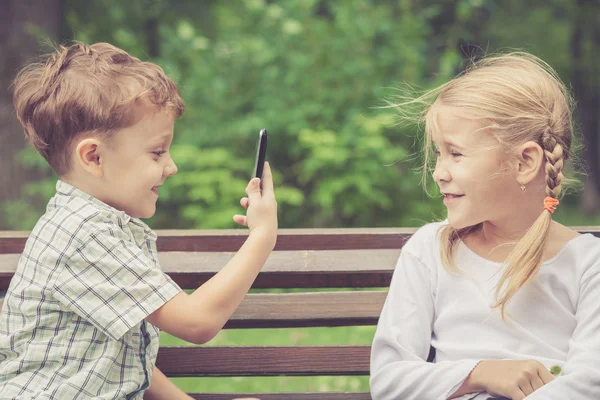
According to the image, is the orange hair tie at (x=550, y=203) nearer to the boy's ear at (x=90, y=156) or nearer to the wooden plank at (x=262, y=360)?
the wooden plank at (x=262, y=360)

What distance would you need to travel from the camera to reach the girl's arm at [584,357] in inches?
84.2

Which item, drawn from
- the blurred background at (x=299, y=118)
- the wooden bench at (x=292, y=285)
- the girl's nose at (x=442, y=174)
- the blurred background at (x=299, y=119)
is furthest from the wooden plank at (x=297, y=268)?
the blurred background at (x=299, y=118)

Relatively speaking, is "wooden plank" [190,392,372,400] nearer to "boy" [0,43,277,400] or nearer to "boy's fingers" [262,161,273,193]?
"boy" [0,43,277,400]

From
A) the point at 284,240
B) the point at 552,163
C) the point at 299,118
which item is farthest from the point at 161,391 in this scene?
the point at 299,118

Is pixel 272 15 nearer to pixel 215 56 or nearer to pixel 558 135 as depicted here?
pixel 215 56

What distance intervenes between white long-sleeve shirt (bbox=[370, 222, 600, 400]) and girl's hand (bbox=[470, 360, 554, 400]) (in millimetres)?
26

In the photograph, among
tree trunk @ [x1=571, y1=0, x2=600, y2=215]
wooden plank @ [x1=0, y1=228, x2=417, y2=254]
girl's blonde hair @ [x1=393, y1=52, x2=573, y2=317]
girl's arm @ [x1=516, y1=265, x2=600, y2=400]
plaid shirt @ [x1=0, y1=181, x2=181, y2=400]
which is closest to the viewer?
plaid shirt @ [x1=0, y1=181, x2=181, y2=400]

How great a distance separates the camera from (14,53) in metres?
7.21

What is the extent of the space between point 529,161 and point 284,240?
2.91ft

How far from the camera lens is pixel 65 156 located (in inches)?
86.0

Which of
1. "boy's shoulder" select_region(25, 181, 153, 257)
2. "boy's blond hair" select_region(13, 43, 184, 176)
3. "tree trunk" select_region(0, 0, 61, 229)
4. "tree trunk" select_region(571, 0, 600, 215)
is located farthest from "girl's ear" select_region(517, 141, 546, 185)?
"tree trunk" select_region(571, 0, 600, 215)

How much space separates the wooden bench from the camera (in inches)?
106

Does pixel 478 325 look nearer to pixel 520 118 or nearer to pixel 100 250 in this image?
pixel 520 118

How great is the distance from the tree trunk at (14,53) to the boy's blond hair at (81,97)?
503 centimetres
